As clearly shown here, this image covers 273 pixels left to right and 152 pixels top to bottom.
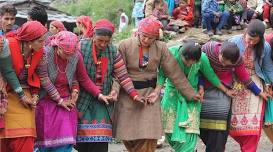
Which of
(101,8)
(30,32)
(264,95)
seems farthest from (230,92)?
(101,8)

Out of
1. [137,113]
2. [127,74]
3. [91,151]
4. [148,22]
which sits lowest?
[91,151]

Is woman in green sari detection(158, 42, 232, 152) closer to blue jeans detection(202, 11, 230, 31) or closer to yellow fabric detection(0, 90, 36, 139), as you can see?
yellow fabric detection(0, 90, 36, 139)

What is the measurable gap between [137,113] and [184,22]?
6802 millimetres

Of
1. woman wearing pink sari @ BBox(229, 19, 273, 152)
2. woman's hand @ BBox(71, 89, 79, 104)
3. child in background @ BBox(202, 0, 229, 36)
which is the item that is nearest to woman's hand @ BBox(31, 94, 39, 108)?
woman's hand @ BBox(71, 89, 79, 104)

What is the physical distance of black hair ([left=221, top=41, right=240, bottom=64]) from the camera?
5.05 m

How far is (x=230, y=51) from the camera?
505 centimetres

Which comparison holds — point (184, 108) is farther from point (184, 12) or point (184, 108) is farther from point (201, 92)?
point (184, 12)

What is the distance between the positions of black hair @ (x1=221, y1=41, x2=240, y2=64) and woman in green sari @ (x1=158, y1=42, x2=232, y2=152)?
0.24 meters

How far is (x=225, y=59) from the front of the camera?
5.12 m

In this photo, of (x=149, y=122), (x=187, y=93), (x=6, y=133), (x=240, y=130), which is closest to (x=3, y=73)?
(x=6, y=133)

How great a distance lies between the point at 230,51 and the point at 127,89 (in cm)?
107

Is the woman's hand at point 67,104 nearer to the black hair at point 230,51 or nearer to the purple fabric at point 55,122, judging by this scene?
the purple fabric at point 55,122

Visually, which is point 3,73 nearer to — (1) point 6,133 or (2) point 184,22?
(1) point 6,133

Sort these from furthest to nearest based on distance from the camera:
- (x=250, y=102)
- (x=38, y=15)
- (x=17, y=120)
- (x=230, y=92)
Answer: (x=38, y=15), (x=250, y=102), (x=230, y=92), (x=17, y=120)
